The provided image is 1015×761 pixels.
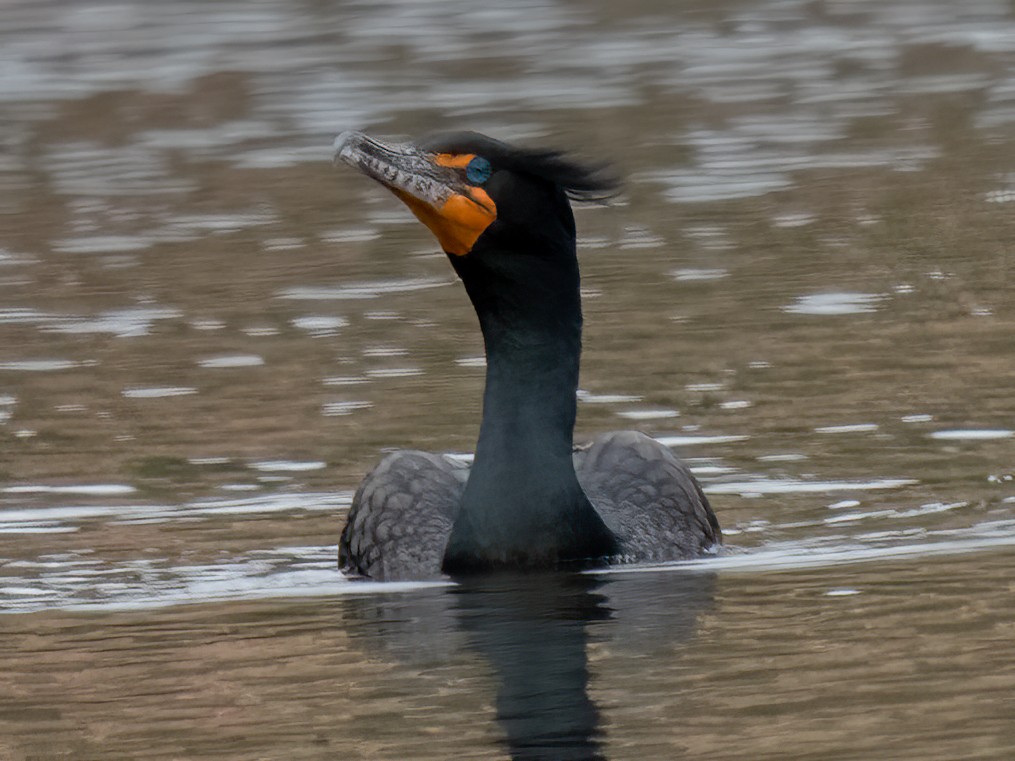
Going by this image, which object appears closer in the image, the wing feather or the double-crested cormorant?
the double-crested cormorant

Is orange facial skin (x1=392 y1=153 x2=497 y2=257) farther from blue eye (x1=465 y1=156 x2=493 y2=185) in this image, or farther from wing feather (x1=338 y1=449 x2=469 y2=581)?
wing feather (x1=338 y1=449 x2=469 y2=581)

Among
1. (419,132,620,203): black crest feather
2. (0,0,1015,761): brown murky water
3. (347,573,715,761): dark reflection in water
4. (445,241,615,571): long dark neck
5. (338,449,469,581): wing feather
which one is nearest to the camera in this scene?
(347,573,715,761): dark reflection in water

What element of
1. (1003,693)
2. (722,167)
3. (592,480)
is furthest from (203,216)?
(1003,693)

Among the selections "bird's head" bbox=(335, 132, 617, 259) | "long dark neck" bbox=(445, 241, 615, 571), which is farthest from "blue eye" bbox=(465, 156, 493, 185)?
"long dark neck" bbox=(445, 241, 615, 571)

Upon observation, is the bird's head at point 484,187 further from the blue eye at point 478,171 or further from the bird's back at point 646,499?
the bird's back at point 646,499

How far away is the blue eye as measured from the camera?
968cm

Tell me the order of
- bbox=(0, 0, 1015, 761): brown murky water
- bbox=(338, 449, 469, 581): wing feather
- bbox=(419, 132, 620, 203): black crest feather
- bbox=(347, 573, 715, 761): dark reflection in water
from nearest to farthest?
1. bbox=(347, 573, 715, 761): dark reflection in water
2. bbox=(0, 0, 1015, 761): brown murky water
3. bbox=(419, 132, 620, 203): black crest feather
4. bbox=(338, 449, 469, 581): wing feather

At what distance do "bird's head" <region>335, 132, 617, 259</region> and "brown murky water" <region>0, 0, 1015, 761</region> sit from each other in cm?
130

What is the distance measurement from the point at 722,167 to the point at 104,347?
21.9 feet

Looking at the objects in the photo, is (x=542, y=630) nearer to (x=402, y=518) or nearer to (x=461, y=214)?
(x=402, y=518)

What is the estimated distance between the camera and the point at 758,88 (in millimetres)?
24375

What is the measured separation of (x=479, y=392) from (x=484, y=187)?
3.88 m

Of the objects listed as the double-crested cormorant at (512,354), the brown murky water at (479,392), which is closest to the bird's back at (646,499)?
the double-crested cormorant at (512,354)

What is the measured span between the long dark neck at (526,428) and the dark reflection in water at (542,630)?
14 cm
